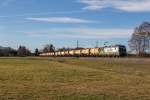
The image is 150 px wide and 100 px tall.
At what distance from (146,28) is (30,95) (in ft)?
304

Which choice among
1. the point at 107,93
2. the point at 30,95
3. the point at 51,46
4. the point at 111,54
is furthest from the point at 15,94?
the point at 51,46

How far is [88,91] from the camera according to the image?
15086 mm

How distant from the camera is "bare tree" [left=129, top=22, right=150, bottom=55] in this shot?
102812 mm

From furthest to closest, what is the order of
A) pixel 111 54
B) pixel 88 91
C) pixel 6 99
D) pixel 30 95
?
1. pixel 111 54
2. pixel 88 91
3. pixel 30 95
4. pixel 6 99

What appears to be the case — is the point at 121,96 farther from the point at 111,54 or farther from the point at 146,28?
the point at 146,28

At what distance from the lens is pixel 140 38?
10438cm

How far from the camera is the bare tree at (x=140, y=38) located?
337 ft

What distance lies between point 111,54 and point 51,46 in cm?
11821

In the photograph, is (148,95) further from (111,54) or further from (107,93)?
(111,54)

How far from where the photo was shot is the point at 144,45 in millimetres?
102188

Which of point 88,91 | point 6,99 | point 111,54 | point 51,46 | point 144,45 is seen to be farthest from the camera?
point 51,46

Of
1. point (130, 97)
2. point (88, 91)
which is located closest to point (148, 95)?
point (130, 97)

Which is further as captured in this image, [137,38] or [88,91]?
[137,38]

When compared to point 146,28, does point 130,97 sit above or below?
below
